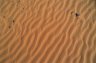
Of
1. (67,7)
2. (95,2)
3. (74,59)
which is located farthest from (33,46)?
(95,2)

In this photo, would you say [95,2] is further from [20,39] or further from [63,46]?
[20,39]

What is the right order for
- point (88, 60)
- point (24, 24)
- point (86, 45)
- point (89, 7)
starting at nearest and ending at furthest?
1. point (88, 60)
2. point (86, 45)
3. point (24, 24)
4. point (89, 7)

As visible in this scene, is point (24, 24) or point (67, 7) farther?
point (67, 7)

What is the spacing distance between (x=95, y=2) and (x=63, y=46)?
1890 mm

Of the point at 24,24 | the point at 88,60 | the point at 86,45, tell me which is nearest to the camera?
the point at 88,60

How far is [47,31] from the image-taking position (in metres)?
4.11

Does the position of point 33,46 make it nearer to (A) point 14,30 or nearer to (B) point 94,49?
(A) point 14,30

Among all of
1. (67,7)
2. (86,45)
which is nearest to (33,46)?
(86,45)

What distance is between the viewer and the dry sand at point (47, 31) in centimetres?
368

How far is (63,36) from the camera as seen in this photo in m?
4.02

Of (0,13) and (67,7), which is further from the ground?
(67,7)

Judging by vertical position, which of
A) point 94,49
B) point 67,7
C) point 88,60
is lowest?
point 88,60

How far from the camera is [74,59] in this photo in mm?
3635

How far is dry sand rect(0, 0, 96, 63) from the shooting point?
145 inches
